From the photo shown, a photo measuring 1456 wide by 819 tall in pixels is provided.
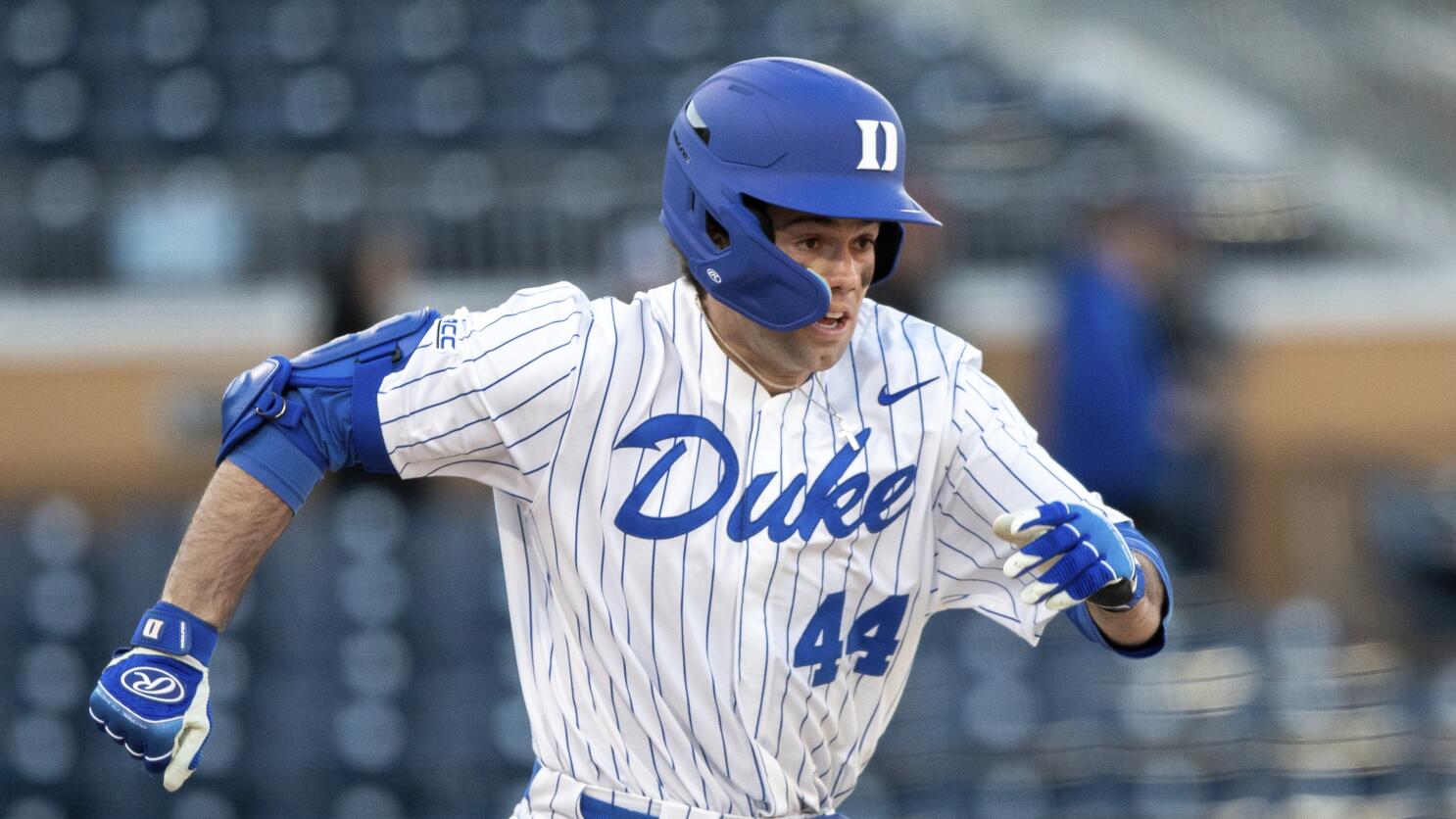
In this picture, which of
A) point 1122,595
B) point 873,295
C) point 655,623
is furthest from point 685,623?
point 873,295

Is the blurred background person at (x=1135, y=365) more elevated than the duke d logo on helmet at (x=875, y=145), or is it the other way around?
the duke d logo on helmet at (x=875, y=145)

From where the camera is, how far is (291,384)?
9.55 feet

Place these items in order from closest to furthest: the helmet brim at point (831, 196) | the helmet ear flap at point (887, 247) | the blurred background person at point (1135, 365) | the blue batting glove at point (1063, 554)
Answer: the blue batting glove at point (1063, 554) → the helmet brim at point (831, 196) → the helmet ear flap at point (887, 247) → the blurred background person at point (1135, 365)

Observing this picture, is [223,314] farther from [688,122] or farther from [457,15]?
[688,122]

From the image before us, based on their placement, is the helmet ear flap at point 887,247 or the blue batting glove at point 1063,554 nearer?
the blue batting glove at point 1063,554

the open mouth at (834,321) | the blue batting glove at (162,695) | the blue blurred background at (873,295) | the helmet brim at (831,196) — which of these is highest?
the helmet brim at (831,196)

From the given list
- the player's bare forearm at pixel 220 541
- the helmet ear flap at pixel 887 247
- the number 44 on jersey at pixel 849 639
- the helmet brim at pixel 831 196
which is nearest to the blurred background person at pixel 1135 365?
the helmet ear flap at pixel 887 247

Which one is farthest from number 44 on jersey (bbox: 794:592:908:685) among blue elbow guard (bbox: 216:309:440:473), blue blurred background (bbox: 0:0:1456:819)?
blue blurred background (bbox: 0:0:1456:819)

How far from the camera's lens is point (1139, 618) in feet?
9.61

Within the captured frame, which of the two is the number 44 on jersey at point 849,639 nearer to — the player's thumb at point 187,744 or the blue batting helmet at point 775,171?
the blue batting helmet at point 775,171

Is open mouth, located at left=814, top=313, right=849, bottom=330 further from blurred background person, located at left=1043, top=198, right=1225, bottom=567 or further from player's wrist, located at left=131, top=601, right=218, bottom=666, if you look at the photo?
blurred background person, located at left=1043, top=198, right=1225, bottom=567

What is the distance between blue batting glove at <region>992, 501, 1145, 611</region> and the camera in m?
2.72

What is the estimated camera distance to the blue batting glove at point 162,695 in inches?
108

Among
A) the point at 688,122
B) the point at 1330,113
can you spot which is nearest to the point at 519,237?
the point at 1330,113
